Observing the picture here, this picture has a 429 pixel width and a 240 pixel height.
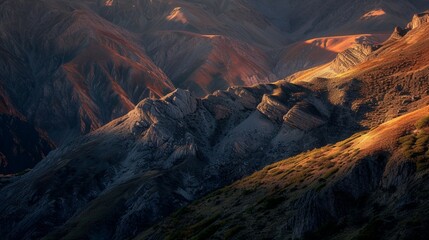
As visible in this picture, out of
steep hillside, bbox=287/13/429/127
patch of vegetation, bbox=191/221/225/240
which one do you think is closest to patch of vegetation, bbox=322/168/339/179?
patch of vegetation, bbox=191/221/225/240

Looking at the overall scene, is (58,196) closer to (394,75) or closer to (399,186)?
(394,75)

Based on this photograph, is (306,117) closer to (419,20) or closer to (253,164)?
(253,164)

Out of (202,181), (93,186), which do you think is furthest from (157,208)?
(93,186)

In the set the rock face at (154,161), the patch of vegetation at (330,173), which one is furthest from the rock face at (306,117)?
the patch of vegetation at (330,173)

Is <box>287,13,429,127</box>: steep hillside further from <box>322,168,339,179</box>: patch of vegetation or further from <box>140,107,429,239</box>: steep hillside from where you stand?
<box>322,168,339,179</box>: patch of vegetation

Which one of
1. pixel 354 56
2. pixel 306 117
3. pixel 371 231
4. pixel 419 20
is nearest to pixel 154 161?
pixel 306 117
